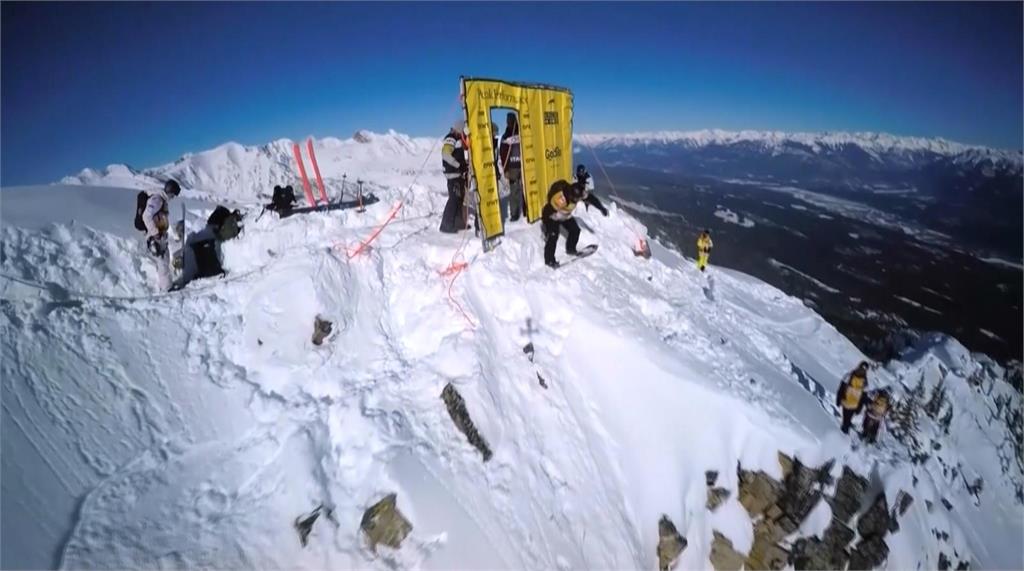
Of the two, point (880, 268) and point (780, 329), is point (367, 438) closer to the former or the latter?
point (780, 329)

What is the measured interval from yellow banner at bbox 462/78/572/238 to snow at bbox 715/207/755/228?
13595cm

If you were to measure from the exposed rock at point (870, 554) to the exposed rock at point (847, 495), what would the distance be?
752 mm

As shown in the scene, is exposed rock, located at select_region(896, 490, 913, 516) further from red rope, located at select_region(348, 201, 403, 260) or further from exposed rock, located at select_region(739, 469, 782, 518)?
red rope, located at select_region(348, 201, 403, 260)

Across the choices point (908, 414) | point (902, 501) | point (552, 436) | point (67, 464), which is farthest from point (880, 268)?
point (67, 464)

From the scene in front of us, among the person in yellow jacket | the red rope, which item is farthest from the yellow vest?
the red rope

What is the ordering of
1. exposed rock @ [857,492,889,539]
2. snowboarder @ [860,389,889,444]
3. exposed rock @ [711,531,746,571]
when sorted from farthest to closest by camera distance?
snowboarder @ [860,389,889,444] → exposed rock @ [857,492,889,539] → exposed rock @ [711,531,746,571]

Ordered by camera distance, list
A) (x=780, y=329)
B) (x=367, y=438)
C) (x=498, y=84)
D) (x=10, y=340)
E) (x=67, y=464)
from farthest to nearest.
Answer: (x=780, y=329) → (x=498, y=84) → (x=367, y=438) → (x=10, y=340) → (x=67, y=464)

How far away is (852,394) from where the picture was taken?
36.7 feet

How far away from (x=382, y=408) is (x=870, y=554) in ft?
37.9

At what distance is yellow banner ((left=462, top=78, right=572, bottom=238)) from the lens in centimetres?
968

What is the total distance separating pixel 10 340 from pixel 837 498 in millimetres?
15544

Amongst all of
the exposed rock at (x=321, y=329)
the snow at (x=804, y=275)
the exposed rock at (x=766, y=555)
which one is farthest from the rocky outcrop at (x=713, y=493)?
the snow at (x=804, y=275)

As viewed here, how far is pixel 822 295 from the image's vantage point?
277 feet

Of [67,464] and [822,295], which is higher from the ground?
[67,464]
